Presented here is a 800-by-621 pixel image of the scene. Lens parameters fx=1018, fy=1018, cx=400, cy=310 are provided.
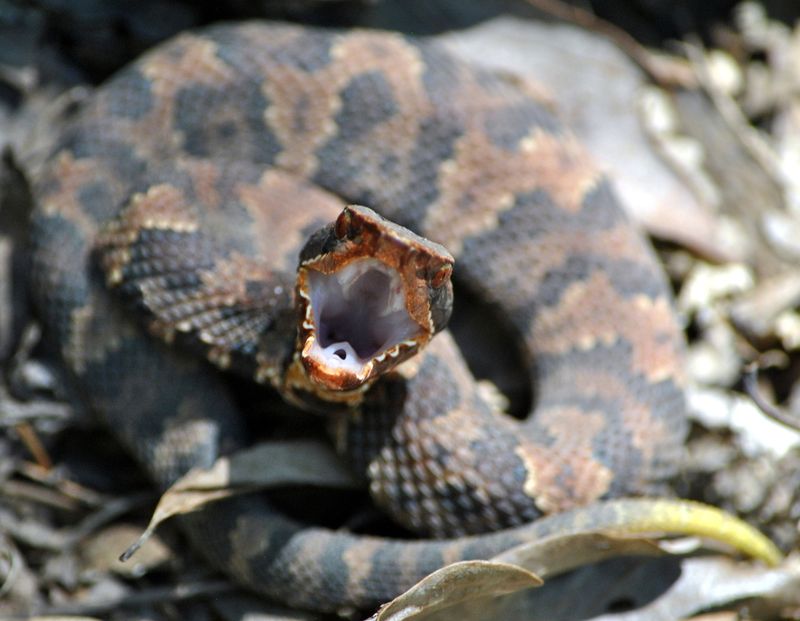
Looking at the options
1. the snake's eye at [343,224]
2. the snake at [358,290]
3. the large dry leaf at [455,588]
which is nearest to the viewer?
the snake's eye at [343,224]

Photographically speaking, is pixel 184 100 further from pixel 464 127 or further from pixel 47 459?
pixel 47 459

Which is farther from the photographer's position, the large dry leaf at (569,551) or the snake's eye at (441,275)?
the large dry leaf at (569,551)

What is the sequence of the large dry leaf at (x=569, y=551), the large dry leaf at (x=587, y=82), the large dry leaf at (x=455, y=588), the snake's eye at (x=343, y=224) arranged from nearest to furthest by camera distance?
the snake's eye at (x=343, y=224) → the large dry leaf at (x=455, y=588) → the large dry leaf at (x=569, y=551) → the large dry leaf at (x=587, y=82)

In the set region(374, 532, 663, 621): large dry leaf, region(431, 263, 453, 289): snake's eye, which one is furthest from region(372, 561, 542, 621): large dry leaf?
region(431, 263, 453, 289): snake's eye

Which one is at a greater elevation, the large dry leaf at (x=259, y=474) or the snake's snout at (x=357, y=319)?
the snake's snout at (x=357, y=319)

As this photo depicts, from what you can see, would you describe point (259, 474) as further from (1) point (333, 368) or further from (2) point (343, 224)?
(2) point (343, 224)

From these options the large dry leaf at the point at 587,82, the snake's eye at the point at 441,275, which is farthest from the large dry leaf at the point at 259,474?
the large dry leaf at the point at 587,82

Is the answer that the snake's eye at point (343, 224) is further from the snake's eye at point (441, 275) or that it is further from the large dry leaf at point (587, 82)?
the large dry leaf at point (587, 82)
